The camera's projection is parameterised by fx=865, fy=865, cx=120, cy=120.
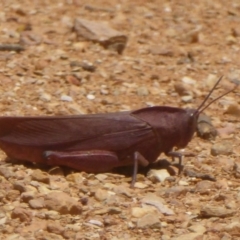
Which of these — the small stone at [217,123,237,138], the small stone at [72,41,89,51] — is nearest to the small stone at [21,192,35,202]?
the small stone at [217,123,237,138]

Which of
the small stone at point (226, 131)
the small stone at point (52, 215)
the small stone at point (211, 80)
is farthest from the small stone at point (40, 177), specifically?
the small stone at point (211, 80)

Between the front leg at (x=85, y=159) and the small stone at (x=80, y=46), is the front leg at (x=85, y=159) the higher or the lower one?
the higher one

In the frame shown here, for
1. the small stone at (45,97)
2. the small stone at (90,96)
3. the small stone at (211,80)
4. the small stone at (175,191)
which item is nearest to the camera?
the small stone at (175,191)

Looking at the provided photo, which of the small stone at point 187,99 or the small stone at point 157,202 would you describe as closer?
the small stone at point 157,202

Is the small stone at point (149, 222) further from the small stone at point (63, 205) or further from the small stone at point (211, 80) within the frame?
the small stone at point (211, 80)

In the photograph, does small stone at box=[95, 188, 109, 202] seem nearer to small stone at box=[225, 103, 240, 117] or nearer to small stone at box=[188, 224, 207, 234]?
small stone at box=[188, 224, 207, 234]

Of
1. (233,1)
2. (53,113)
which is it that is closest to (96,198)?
(53,113)

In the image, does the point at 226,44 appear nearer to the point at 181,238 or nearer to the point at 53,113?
the point at 53,113

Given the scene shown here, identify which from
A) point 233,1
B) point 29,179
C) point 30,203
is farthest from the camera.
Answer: point 233,1
